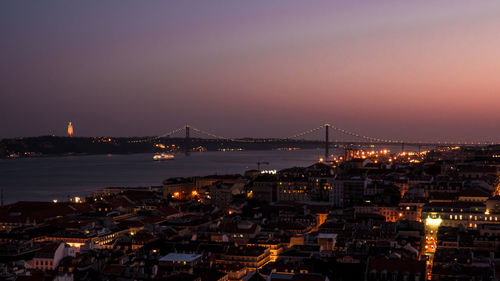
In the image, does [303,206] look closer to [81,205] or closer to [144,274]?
[81,205]

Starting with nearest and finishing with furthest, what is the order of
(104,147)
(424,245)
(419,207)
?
(424,245) → (419,207) → (104,147)

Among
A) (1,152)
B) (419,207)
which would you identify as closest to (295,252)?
(419,207)

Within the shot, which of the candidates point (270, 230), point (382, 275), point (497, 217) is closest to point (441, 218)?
point (497, 217)

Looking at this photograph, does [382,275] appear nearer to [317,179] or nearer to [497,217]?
[497,217]

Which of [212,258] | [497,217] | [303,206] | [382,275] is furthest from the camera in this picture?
[303,206]

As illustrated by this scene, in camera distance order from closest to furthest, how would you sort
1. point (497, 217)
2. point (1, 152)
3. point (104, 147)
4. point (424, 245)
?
point (424, 245)
point (497, 217)
point (1, 152)
point (104, 147)

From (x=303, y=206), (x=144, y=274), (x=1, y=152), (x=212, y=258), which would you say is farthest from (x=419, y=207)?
(x=1, y=152)

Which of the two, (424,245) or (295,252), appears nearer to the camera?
(295,252)

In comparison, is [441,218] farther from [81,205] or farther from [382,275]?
[81,205]

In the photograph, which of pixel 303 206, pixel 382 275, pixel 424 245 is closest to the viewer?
pixel 382 275
